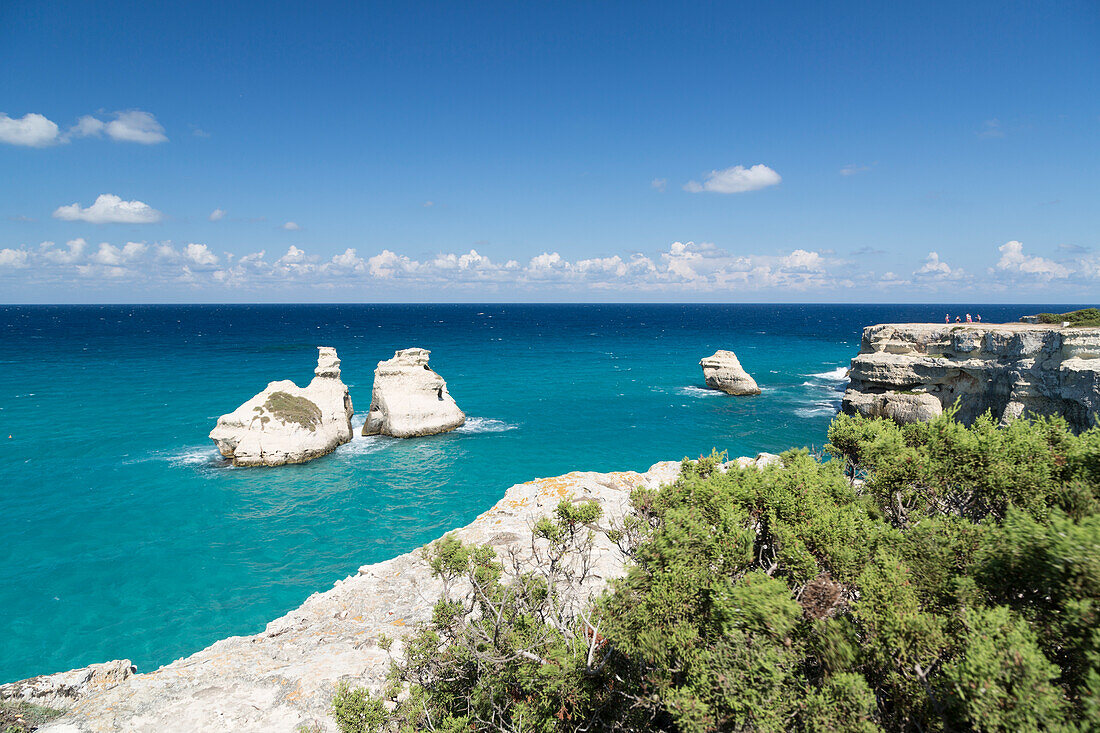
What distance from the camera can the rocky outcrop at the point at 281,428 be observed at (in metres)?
34.1

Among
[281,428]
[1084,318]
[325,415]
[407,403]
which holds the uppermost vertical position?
[1084,318]

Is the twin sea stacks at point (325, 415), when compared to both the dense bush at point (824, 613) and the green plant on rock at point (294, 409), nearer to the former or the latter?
the green plant on rock at point (294, 409)

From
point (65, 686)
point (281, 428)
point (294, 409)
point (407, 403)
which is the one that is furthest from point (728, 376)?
point (65, 686)

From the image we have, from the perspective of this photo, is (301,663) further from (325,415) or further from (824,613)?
(325,415)

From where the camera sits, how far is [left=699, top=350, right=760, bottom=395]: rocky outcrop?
184ft

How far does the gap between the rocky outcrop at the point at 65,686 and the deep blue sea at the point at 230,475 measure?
7.27 m

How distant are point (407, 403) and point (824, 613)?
38253 millimetres

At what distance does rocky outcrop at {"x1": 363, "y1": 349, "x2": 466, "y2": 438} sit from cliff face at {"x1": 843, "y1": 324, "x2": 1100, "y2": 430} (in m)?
33.6

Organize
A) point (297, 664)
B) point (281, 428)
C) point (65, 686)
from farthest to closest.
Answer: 1. point (281, 428)
2. point (297, 664)
3. point (65, 686)

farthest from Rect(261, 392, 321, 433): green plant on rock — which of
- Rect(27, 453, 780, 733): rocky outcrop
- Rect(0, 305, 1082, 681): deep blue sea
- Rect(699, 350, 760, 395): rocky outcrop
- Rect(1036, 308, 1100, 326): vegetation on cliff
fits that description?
Rect(1036, 308, 1100, 326): vegetation on cliff

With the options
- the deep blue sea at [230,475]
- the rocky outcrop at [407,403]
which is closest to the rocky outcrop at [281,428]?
the deep blue sea at [230,475]

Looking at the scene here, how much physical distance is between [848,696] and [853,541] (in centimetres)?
261

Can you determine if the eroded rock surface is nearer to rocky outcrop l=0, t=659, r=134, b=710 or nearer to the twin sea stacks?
rocky outcrop l=0, t=659, r=134, b=710

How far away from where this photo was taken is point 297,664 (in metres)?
10.9
